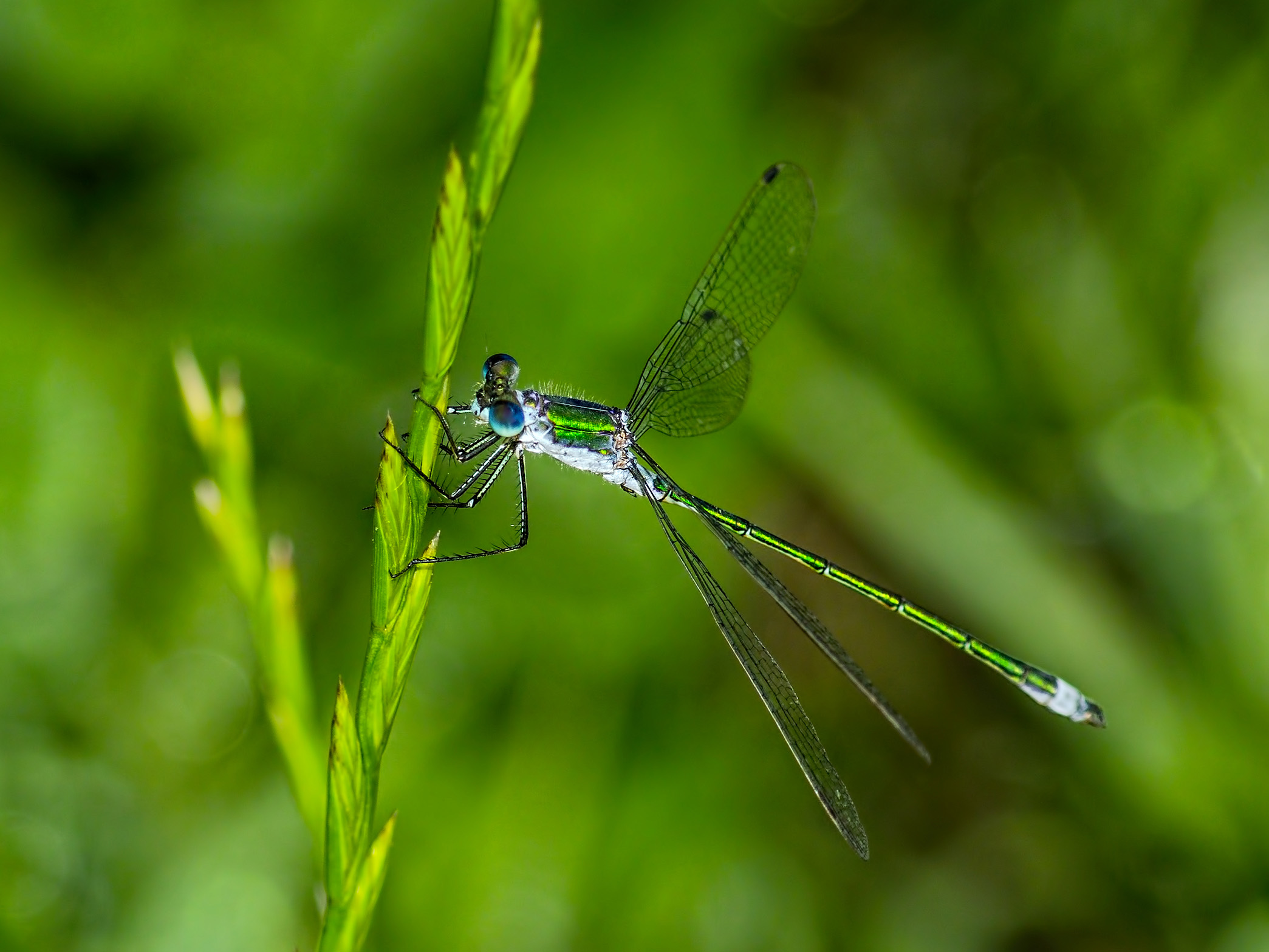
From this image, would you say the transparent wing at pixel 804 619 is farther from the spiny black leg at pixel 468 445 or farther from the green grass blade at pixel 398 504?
the green grass blade at pixel 398 504

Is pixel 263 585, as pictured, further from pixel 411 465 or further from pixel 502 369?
pixel 502 369

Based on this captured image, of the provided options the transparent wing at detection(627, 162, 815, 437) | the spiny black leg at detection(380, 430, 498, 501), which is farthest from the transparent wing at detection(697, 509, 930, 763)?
the spiny black leg at detection(380, 430, 498, 501)

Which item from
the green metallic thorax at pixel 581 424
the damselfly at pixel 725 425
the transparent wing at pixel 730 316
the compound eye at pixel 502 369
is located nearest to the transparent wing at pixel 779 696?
the damselfly at pixel 725 425

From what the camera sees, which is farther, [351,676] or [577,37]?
[577,37]

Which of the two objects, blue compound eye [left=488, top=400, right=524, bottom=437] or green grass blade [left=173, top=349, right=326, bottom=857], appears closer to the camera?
green grass blade [left=173, top=349, right=326, bottom=857]

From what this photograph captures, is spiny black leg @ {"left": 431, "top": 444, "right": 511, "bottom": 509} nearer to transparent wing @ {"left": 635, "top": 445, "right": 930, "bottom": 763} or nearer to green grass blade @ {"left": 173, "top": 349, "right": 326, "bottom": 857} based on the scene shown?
transparent wing @ {"left": 635, "top": 445, "right": 930, "bottom": 763}

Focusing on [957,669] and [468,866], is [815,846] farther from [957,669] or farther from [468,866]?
[468,866]

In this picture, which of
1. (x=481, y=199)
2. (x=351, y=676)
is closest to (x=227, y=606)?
(x=351, y=676)

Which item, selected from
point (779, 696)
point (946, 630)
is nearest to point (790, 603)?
point (779, 696)
